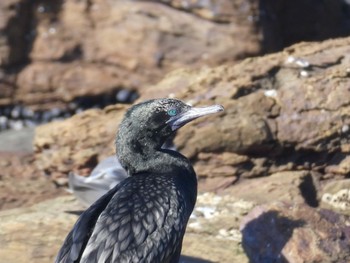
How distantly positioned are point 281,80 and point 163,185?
7.49 feet

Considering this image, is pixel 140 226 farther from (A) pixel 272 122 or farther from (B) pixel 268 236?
(A) pixel 272 122

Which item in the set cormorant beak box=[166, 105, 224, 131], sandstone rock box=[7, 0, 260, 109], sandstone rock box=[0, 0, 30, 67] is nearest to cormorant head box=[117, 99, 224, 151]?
cormorant beak box=[166, 105, 224, 131]

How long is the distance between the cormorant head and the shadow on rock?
90cm

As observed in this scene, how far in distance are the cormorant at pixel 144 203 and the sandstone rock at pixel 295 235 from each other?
643 mm

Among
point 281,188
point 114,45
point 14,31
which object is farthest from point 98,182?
point 14,31

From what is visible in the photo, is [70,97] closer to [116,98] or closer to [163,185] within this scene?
[116,98]

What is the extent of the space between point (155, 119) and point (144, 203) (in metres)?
0.70

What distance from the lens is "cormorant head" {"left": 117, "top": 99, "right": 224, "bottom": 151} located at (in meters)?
6.88

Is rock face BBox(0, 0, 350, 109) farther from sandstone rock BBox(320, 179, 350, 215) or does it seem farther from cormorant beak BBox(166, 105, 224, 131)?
cormorant beak BBox(166, 105, 224, 131)

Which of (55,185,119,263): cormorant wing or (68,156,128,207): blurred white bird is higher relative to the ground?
(55,185,119,263): cormorant wing

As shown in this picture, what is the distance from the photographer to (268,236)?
720 cm

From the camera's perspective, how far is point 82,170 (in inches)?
349

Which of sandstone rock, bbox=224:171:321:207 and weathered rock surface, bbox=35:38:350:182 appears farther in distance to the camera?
weathered rock surface, bbox=35:38:350:182

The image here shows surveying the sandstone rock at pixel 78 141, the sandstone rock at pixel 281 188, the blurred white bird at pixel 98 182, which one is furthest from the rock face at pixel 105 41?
the blurred white bird at pixel 98 182
